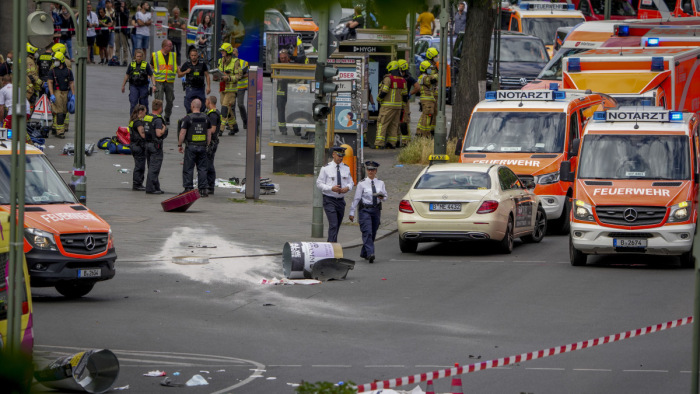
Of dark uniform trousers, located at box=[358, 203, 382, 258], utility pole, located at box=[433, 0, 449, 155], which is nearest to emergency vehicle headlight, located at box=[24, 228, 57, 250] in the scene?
dark uniform trousers, located at box=[358, 203, 382, 258]

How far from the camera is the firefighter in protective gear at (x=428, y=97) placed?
3156 cm

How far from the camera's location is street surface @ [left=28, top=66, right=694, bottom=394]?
406 inches

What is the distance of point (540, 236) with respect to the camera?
70.2 ft

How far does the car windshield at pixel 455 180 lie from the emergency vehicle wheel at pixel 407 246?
3.01 feet

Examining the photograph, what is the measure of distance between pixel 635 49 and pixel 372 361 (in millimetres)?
17162

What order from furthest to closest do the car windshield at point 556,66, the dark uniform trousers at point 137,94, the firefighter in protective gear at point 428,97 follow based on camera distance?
the car windshield at point 556,66 → the firefighter in protective gear at point 428,97 → the dark uniform trousers at point 137,94

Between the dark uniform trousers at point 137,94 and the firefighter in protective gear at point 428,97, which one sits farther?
the firefighter in protective gear at point 428,97

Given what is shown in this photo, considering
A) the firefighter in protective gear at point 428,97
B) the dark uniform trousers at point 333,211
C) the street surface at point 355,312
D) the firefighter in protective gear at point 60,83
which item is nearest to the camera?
the street surface at point 355,312

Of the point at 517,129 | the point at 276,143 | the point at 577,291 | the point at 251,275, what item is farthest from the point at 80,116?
the point at 276,143

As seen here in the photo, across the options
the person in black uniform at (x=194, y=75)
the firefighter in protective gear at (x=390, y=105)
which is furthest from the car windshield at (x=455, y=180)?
the person in black uniform at (x=194, y=75)

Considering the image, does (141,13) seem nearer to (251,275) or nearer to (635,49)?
(251,275)

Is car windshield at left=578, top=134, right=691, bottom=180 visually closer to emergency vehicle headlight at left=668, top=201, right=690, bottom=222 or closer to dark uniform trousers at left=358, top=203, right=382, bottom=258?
emergency vehicle headlight at left=668, top=201, right=690, bottom=222

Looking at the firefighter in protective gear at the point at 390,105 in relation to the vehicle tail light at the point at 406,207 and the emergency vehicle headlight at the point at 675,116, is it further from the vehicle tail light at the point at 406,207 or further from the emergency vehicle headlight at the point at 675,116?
the emergency vehicle headlight at the point at 675,116

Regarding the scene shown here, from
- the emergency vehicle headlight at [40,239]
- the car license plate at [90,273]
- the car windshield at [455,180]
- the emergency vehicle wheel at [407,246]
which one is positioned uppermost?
the car windshield at [455,180]
